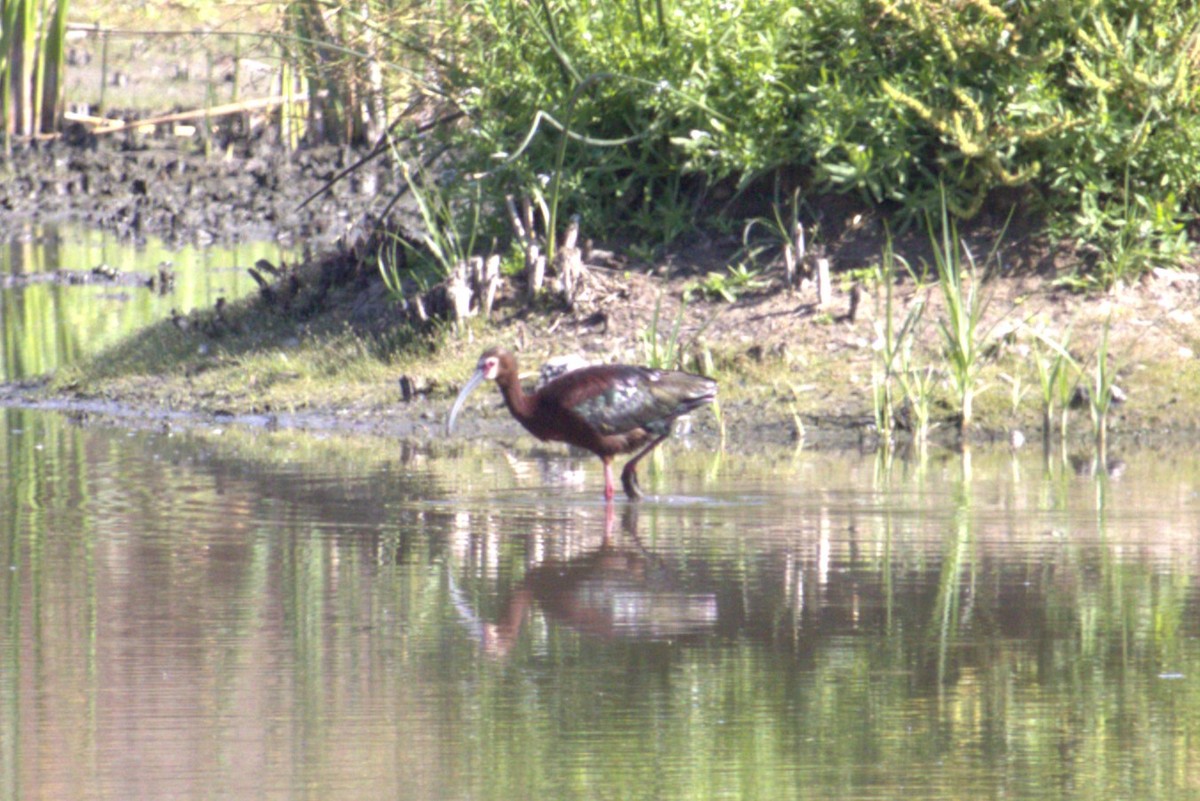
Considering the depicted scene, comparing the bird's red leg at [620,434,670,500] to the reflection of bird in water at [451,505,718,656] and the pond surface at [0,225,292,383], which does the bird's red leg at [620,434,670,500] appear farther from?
the pond surface at [0,225,292,383]

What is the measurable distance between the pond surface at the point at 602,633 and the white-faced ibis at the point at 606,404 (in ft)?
0.91

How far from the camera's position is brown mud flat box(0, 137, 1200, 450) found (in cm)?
1135

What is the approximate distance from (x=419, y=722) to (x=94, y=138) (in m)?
22.3

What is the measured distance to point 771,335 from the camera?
39.9 ft

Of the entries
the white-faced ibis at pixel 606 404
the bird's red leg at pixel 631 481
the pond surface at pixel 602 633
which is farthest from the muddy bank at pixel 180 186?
the bird's red leg at pixel 631 481

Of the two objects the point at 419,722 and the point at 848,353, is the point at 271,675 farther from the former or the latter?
the point at 848,353

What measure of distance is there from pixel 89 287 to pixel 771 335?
31.5 ft

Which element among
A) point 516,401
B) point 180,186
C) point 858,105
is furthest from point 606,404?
point 180,186

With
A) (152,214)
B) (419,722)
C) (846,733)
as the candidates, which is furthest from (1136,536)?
(152,214)

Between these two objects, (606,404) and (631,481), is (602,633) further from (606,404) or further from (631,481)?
(606,404)

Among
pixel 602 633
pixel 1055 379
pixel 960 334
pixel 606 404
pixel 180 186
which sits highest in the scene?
pixel 180 186

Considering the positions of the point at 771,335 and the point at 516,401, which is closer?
the point at 516,401

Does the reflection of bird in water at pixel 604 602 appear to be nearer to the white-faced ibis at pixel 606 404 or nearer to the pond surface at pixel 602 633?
the pond surface at pixel 602 633

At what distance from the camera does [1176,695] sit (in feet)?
18.8
